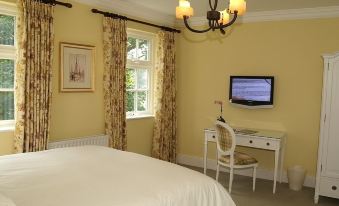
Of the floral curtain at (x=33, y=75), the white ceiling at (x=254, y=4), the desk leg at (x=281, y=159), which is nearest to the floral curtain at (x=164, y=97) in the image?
the white ceiling at (x=254, y=4)

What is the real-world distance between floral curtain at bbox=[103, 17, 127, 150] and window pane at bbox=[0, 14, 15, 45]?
3.87ft

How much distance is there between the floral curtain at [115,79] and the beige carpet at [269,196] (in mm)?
1740

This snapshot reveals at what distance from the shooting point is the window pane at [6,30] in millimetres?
3486

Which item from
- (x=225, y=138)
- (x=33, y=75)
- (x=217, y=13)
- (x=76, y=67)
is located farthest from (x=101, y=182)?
(x=225, y=138)

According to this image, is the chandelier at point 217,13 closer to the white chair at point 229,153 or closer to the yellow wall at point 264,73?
the white chair at point 229,153

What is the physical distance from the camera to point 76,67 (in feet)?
13.5

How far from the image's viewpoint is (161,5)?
186 inches

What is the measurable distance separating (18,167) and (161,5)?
10.3ft

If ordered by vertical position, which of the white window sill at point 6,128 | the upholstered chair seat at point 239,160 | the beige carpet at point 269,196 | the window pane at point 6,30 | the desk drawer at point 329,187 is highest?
the window pane at point 6,30

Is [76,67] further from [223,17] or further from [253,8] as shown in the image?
[253,8]

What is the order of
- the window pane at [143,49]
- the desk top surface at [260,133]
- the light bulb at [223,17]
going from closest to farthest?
1. the light bulb at [223,17]
2. the desk top surface at [260,133]
3. the window pane at [143,49]

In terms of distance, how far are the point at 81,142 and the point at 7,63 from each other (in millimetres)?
1278

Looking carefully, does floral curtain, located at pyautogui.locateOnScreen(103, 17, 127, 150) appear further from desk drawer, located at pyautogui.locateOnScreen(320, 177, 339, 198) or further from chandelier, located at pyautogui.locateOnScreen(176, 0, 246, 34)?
desk drawer, located at pyautogui.locateOnScreen(320, 177, 339, 198)

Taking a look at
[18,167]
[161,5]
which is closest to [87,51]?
[161,5]
